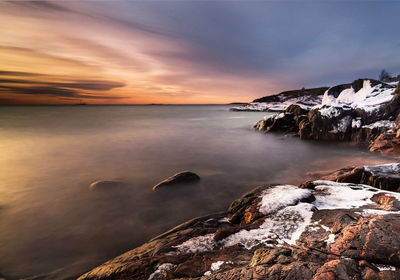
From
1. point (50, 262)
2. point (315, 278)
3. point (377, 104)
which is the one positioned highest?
point (377, 104)

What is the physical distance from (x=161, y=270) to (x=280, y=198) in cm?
322

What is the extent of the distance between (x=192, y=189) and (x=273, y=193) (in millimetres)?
3454

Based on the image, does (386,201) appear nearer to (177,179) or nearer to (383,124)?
(177,179)

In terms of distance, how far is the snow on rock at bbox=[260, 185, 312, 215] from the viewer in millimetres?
4254

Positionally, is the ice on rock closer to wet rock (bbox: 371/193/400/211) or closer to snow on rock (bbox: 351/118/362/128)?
snow on rock (bbox: 351/118/362/128)

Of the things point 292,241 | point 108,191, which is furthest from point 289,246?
point 108,191

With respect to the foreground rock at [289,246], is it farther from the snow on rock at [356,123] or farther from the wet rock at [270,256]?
the snow on rock at [356,123]

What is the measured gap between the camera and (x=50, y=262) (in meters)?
4.13

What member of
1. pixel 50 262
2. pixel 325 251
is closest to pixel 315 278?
pixel 325 251

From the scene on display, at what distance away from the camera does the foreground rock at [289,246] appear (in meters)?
2.19

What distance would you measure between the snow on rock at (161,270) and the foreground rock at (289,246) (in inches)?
0.4

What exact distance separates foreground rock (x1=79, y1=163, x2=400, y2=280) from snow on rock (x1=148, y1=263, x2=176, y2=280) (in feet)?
0.04

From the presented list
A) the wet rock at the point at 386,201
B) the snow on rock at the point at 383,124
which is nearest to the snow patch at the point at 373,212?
the wet rock at the point at 386,201

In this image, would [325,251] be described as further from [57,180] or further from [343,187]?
[57,180]
